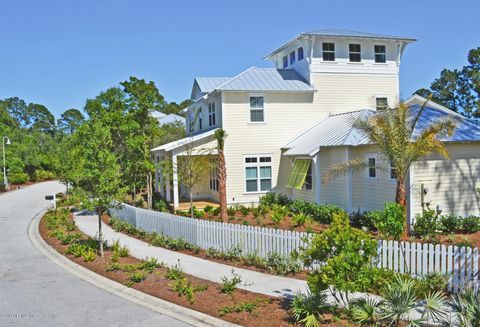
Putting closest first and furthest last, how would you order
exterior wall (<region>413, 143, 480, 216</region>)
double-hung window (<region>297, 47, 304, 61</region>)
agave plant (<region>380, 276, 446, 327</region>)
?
agave plant (<region>380, 276, 446, 327</region>)
exterior wall (<region>413, 143, 480, 216</region>)
double-hung window (<region>297, 47, 304, 61</region>)

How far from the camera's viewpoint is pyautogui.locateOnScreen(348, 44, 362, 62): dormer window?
25.5m

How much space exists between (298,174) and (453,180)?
7.67 meters

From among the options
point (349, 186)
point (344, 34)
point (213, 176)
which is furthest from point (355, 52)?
point (213, 176)

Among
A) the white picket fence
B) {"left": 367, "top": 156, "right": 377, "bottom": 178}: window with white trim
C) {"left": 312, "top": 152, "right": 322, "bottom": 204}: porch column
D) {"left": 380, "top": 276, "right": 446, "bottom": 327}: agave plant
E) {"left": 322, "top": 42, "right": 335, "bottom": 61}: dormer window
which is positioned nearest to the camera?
{"left": 380, "top": 276, "right": 446, "bottom": 327}: agave plant

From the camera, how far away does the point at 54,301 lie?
9883 mm

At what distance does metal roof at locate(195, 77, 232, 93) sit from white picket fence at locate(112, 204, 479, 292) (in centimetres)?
1028

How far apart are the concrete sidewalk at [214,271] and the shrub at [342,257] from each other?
226 cm

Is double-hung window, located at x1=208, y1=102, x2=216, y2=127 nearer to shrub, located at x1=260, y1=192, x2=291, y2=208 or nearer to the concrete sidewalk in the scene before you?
shrub, located at x1=260, y1=192, x2=291, y2=208

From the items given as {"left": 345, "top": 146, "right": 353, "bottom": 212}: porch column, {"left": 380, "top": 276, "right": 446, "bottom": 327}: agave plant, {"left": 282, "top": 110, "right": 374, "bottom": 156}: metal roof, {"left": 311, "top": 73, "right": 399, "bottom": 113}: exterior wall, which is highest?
{"left": 311, "top": 73, "right": 399, "bottom": 113}: exterior wall

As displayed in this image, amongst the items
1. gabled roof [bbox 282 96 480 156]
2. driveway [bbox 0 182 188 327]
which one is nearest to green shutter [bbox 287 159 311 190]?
gabled roof [bbox 282 96 480 156]

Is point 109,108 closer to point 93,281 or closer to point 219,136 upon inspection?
point 219,136

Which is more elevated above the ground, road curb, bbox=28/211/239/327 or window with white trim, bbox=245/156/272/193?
window with white trim, bbox=245/156/272/193

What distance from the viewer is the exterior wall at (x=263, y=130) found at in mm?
23672

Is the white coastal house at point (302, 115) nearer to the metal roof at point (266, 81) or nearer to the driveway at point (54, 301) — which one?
the metal roof at point (266, 81)
